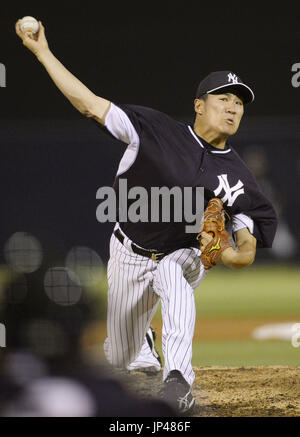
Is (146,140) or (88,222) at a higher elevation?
(88,222)

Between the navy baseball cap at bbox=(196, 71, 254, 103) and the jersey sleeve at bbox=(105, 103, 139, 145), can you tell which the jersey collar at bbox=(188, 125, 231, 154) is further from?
the jersey sleeve at bbox=(105, 103, 139, 145)

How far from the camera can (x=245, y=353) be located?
4277mm

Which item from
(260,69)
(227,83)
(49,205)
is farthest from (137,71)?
(227,83)

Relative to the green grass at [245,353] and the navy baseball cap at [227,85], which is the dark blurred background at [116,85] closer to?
the green grass at [245,353]

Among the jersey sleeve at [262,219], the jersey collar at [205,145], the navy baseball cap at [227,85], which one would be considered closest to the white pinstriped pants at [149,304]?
the jersey sleeve at [262,219]

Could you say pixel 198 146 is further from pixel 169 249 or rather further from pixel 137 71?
pixel 137 71

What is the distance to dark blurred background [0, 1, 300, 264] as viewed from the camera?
7582 millimetres

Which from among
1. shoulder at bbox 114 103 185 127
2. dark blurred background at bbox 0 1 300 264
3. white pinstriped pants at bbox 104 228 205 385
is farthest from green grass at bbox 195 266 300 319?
shoulder at bbox 114 103 185 127

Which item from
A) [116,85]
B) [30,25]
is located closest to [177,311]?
[30,25]

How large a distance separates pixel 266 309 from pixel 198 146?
3.35 m

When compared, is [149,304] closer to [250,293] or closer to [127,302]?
[127,302]

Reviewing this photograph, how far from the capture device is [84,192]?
7.74 m

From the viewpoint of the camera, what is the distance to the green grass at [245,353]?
156 inches

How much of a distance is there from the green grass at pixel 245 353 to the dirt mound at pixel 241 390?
73 cm
